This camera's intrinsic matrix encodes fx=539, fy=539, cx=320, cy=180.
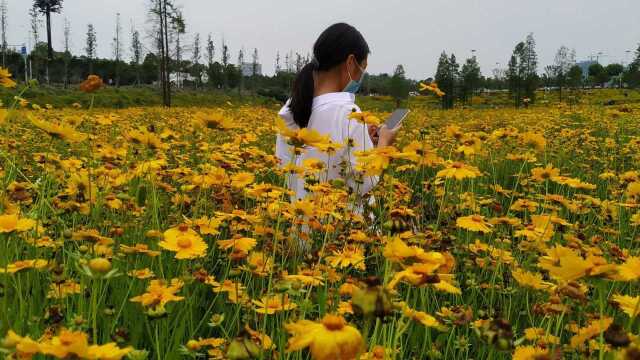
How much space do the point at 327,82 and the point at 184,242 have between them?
1.54 metres

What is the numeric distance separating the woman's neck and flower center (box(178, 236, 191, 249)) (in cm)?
149

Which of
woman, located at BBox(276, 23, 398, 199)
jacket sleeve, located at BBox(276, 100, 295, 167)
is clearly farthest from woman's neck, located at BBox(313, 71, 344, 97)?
jacket sleeve, located at BBox(276, 100, 295, 167)

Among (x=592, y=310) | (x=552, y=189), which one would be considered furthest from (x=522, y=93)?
(x=592, y=310)

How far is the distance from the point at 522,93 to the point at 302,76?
1214 inches

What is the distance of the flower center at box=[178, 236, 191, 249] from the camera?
1.06m

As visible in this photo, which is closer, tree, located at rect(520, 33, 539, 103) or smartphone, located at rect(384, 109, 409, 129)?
smartphone, located at rect(384, 109, 409, 129)

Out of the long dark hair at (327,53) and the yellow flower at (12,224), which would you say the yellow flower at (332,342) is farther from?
the long dark hair at (327,53)

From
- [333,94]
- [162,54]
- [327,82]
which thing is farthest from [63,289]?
[162,54]

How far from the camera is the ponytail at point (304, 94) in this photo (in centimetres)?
233

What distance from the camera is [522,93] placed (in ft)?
100

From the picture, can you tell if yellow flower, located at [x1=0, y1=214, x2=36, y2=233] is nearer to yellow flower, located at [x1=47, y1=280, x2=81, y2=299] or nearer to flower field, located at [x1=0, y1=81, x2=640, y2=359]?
flower field, located at [x1=0, y1=81, x2=640, y2=359]

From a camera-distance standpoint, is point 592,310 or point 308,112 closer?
point 592,310

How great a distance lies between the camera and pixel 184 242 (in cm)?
107

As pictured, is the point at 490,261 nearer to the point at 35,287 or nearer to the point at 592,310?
the point at 592,310
